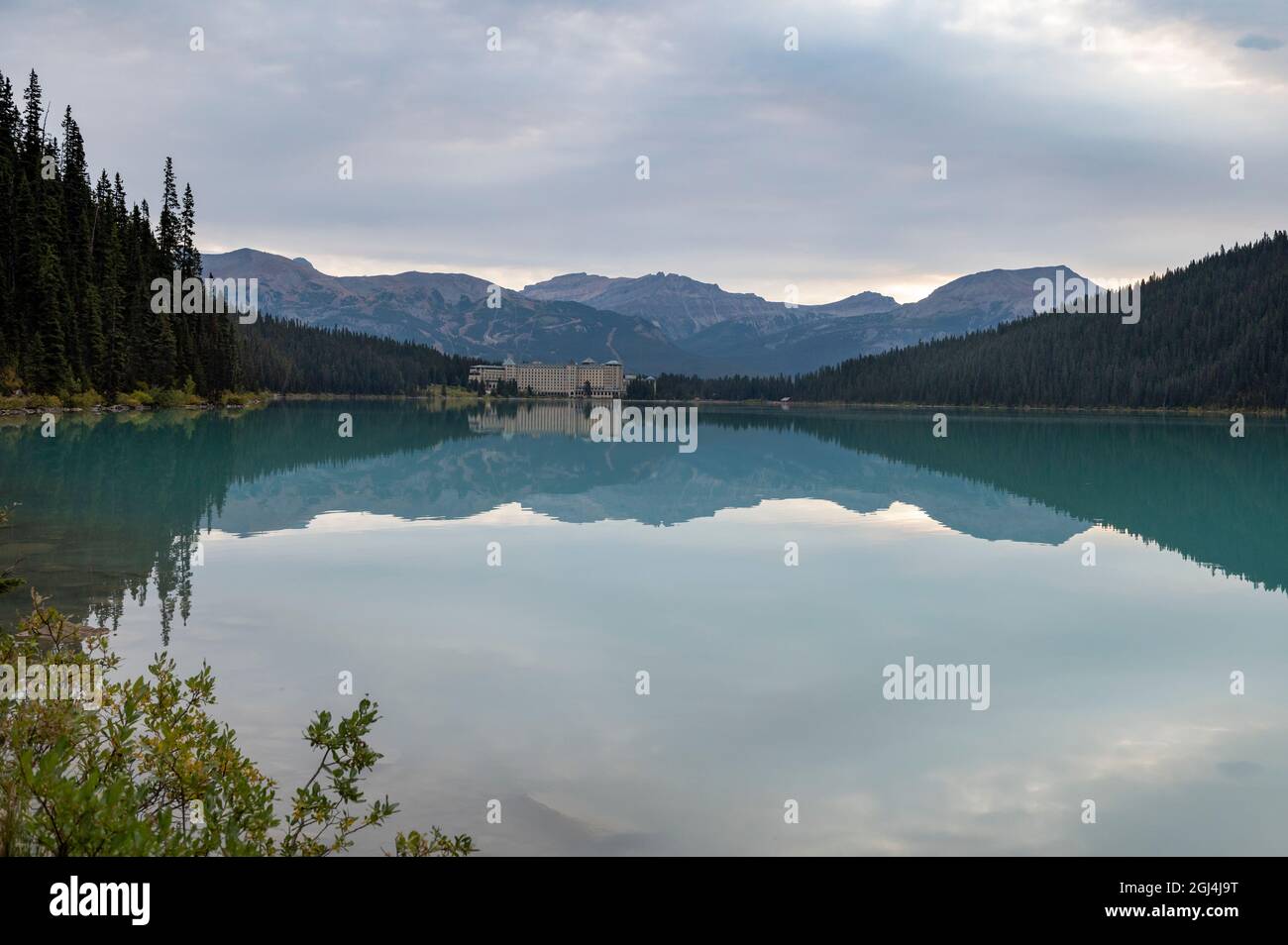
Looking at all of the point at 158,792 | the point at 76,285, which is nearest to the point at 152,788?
the point at 158,792

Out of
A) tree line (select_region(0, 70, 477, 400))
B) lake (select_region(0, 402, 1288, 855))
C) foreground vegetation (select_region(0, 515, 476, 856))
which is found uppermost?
tree line (select_region(0, 70, 477, 400))

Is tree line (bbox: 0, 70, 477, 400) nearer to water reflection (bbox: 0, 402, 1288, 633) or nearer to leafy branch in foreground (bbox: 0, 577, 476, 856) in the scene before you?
water reflection (bbox: 0, 402, 1288, 633)

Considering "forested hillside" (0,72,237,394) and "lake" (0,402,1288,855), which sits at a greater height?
"forested hillside" (0,72,237,394)

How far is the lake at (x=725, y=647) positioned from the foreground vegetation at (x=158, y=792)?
149 centimetres

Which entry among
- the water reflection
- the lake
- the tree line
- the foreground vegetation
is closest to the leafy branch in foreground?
the foreground vegetation

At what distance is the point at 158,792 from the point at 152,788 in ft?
0.93

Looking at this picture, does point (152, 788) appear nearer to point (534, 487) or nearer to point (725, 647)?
point (725, 647)

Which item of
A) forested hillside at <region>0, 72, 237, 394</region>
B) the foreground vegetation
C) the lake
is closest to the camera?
the foreground vegetation

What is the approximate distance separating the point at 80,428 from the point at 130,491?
4226 centimetres

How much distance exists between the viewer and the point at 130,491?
132 feet

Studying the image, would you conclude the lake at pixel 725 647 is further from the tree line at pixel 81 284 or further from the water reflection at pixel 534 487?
the tree line at pixel 81 284

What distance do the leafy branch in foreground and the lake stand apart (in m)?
1.49

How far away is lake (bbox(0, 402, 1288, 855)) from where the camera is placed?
11695 mm
